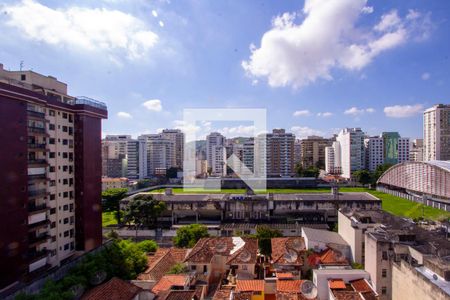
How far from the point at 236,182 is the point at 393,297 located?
23988mm

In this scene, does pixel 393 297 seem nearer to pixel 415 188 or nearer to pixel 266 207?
pixel 266 207

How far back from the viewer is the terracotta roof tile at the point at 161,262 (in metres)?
8.68

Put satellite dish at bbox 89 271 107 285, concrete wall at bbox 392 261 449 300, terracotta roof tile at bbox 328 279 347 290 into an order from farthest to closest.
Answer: satellite dish at bbox 89 271 107 285
terracotta roof tile at bbox 328 279 347 290
concrete wall at bbox 392 261 449 300

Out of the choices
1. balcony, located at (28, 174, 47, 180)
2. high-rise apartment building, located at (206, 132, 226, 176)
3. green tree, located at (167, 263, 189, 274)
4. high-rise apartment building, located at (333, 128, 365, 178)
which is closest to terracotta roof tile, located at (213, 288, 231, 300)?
green tree, located at (167, 263, 189, 274)

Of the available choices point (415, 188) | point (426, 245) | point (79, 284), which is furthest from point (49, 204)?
point (415, 188)

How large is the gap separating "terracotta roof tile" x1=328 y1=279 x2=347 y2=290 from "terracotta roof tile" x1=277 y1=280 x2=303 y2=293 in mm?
728

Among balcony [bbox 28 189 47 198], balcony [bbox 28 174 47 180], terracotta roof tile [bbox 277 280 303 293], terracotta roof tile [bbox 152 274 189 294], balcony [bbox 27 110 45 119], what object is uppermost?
balcony [bbox 27 110 45 119]

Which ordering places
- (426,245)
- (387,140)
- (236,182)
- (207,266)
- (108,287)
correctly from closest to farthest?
(108,287) < (426,245) < (207,266) < (236,182) < (387,140)

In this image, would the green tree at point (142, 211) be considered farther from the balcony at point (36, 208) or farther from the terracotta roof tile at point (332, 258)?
the terracotta roof tile at point (332, 258)

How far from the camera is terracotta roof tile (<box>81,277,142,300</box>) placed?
6.31 metres

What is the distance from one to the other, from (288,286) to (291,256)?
5.74 feet

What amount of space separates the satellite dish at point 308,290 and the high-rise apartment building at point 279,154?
3107cm

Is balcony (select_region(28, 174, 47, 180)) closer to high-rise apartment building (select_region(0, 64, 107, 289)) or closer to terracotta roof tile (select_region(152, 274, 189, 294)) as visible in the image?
high-rise apartment building (select_region(0, 64, 107, 289))

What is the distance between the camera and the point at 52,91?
10.2 m
